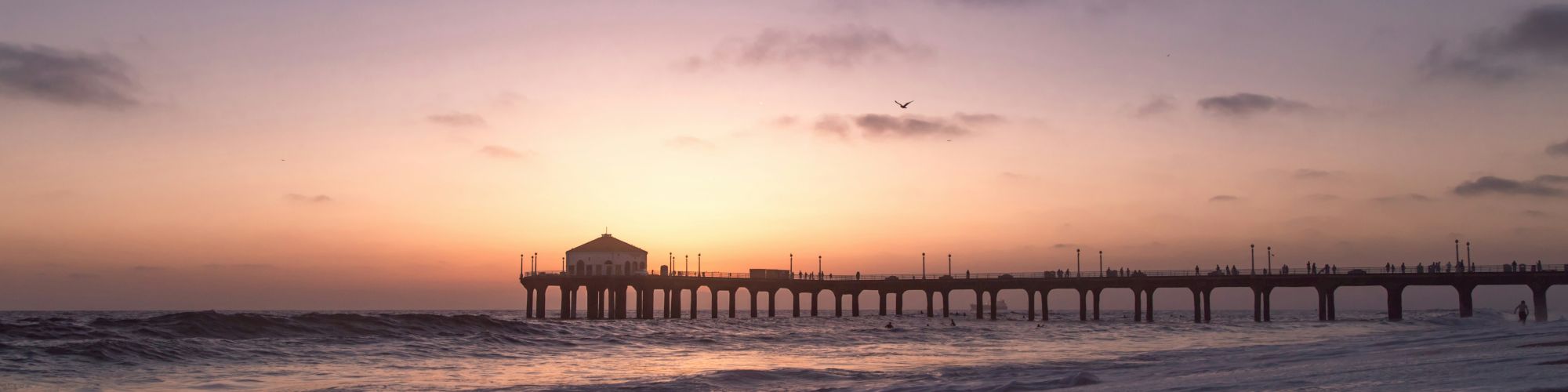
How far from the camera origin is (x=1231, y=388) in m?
15.3

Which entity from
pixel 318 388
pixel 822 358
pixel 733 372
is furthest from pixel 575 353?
pixel 318 388

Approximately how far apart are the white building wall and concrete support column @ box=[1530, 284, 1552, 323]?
213 feet

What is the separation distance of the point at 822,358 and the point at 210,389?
17621mm

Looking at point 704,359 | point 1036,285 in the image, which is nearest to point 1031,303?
point 1036,285

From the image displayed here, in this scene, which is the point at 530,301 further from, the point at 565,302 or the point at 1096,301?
the point at 1096,301

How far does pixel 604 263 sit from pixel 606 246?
1.64 m

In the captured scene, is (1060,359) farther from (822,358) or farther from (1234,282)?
(1234,282)

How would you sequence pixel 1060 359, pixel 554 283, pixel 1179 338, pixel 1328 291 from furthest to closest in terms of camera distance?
pixel 554 283 → pixel 1328 291 → pixel 1179 338 → pixel 1060 359

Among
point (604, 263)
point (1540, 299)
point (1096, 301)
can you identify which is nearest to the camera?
point (1540, 299)

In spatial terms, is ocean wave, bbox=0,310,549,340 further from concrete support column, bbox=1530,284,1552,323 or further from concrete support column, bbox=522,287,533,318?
concrete support column, bbox=1530,284,1552,323

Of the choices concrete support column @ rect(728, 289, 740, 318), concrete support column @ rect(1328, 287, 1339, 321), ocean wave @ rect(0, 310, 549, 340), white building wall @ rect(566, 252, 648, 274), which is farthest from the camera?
concrete support column @ rect(728, 289, 740, 318)

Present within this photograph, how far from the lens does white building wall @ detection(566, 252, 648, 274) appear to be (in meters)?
92.9

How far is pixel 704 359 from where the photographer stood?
34375 millimetres

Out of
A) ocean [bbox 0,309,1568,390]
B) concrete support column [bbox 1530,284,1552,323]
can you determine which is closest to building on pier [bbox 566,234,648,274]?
ocean [bbox 0,309,1568,390]
